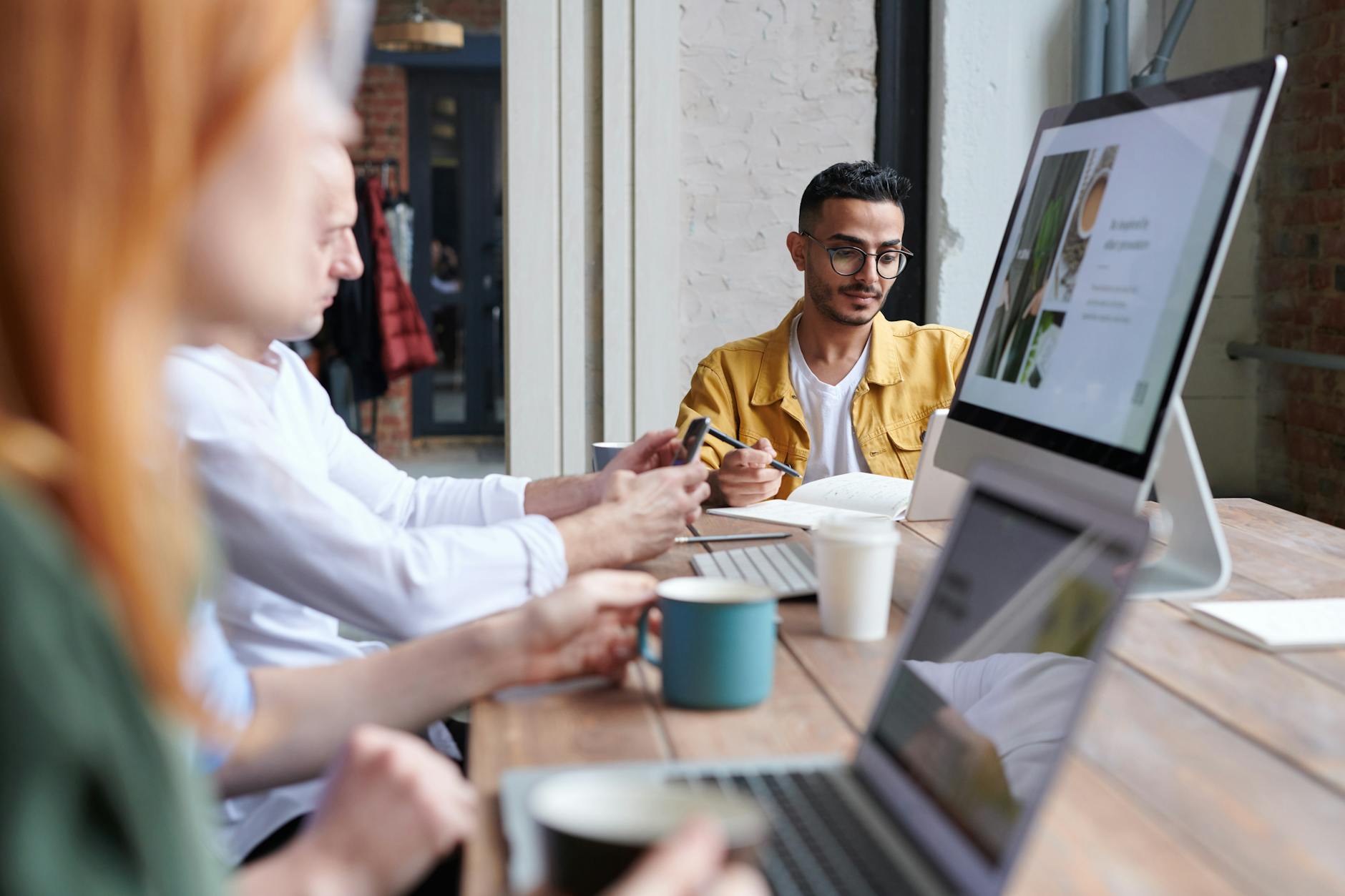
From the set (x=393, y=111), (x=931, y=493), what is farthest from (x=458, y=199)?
(x=931, y=493)

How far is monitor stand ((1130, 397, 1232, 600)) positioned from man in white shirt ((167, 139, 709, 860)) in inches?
19.2

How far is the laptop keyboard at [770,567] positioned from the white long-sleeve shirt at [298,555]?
0.21 m

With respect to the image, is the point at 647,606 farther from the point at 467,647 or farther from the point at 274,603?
the point at 274,603

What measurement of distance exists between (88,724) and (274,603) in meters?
0.83

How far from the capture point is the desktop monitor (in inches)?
39.8

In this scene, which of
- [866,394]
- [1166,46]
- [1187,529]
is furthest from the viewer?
[1166,46]

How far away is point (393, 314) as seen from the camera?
19.0 ft

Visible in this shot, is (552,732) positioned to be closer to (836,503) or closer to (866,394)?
(836,503)

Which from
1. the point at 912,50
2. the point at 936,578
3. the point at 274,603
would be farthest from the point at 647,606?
the point at 912,50

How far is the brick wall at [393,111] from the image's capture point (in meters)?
7.57

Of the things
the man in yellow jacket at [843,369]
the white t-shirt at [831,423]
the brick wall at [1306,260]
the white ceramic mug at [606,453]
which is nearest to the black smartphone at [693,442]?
the white ceramic mug at [606,453]

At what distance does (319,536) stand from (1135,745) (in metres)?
0.66

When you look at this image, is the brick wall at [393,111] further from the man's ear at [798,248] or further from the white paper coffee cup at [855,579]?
the white paper coffee cup at [855,579]

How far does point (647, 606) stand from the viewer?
97cm
